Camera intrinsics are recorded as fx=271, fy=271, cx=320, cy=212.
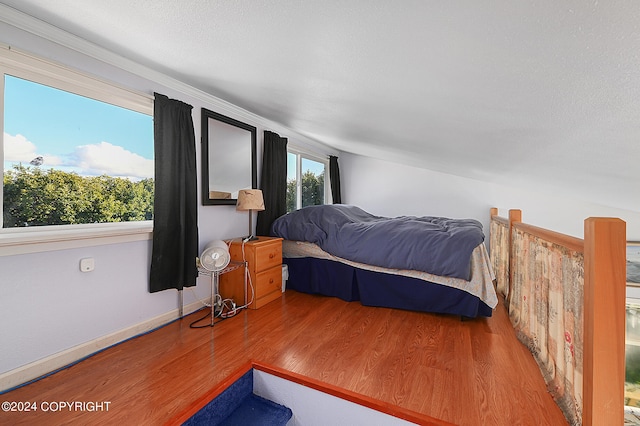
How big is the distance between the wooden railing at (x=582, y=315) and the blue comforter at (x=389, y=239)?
1.67 feet

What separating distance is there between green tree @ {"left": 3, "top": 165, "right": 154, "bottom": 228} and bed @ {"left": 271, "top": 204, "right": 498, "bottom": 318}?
1458 mm

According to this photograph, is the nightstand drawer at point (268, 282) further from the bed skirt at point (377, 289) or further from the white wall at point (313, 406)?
the white wall at point (313, 406)

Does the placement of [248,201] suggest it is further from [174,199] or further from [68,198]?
[68,198]

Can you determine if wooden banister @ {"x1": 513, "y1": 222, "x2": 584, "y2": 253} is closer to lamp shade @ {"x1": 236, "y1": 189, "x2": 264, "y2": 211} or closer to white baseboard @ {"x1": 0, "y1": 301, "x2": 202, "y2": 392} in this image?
lamp shade @ {"x1": 236, "y1": 189, "x2": 264, "y2": 211}

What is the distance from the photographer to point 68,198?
181 cm

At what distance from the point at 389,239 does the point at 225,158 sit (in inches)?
74.2

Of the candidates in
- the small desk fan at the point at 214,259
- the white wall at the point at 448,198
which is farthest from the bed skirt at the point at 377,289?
the white wall at the point at 448,198

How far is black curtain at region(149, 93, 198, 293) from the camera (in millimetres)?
2170

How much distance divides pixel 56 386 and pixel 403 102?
8.51 ft

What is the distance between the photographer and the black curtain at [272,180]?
11.1 ft

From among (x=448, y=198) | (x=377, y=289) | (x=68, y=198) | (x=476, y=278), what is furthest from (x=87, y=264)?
(x=448, y=198)

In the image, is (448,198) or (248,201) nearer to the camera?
(248,201)

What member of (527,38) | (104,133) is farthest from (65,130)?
(527,38)

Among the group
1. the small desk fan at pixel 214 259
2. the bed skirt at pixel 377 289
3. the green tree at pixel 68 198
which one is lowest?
the bed skirt at pixel 377 289
